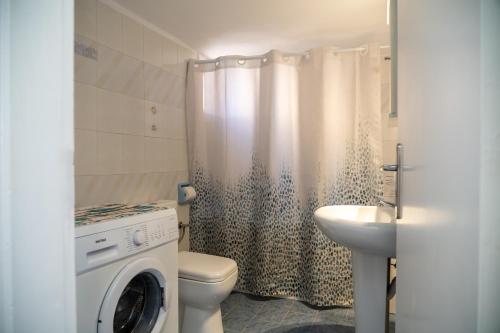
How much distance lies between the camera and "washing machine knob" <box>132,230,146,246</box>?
1.11m

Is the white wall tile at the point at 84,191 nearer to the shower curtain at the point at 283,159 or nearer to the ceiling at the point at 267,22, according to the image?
the shower curtain at the point at 283,159

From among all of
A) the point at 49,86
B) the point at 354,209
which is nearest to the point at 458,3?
the point at 49,86

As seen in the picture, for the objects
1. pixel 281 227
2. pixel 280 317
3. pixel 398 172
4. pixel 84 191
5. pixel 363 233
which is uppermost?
pixel 398 172

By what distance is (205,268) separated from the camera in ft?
4.93

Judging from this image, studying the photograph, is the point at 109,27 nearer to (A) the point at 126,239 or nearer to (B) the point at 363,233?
(A) the point at 126,239

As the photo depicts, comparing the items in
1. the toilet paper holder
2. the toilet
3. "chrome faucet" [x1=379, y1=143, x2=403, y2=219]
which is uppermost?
"chrome faucet" [x1=379, y1=143, x2=403, y2=219]

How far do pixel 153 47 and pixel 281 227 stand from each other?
1.64 metres

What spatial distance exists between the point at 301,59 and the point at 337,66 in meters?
0.28

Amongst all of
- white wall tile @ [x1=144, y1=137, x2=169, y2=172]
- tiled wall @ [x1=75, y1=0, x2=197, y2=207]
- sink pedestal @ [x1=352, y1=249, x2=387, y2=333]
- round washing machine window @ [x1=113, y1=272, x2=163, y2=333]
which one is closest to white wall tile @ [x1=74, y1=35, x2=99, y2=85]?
tiled wall @ [x1=75, y1=0, x2=197, y2=207]

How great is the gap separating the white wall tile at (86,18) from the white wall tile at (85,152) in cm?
54

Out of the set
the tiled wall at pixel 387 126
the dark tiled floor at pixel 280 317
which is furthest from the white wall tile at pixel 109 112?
the tiled wall at pixel 387 126

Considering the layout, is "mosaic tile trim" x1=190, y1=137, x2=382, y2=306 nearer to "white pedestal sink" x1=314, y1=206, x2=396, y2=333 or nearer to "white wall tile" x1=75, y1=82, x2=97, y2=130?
"white pedestal sink" x1=314, y1=206, x2=396, y2=333

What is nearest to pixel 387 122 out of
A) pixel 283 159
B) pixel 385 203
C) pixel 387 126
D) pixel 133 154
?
pixel 387 126

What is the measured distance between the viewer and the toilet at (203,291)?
143cm
